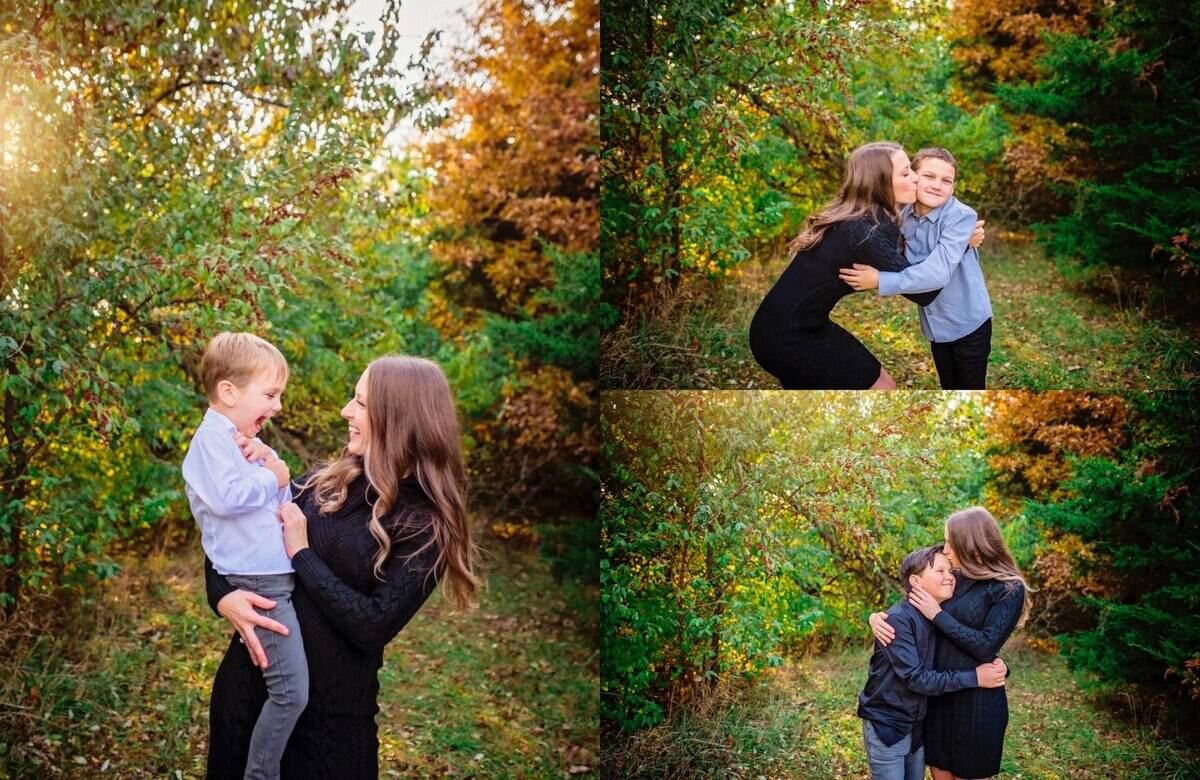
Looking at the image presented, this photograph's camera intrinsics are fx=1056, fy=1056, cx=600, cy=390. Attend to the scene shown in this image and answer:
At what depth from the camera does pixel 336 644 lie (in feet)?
9.42

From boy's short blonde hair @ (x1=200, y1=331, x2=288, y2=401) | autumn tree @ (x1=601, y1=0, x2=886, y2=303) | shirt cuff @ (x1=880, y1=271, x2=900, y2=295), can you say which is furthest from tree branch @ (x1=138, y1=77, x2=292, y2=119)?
shirt cuff @ (x1=880, y1=271, x2=900, y2=295)

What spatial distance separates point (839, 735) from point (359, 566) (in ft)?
6.94

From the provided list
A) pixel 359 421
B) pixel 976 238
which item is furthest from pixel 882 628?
pixel 359 421

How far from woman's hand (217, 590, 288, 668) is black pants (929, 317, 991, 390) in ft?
7.62

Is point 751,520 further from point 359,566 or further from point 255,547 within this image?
point 255,547

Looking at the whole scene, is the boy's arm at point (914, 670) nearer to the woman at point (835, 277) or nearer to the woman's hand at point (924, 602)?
the woman's hand at point (924, 602)

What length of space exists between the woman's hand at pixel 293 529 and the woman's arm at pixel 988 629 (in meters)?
2.08

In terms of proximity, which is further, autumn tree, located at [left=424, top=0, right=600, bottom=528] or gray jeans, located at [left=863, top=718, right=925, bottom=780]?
autumn tree, located at [left=424, top=0, right=600, bottom=528]

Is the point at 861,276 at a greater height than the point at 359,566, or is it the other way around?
the point at 861,276

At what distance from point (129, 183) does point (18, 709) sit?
2412 millimetres

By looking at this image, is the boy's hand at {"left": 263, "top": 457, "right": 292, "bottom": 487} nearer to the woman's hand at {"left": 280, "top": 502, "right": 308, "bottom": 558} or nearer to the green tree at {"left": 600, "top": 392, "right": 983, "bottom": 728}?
the woman's hand at {"left": 280, "top": 502, "right": 308, "bottom": 558}

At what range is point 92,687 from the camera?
5.10 meters

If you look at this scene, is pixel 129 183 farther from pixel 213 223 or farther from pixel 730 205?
pixel 730 205

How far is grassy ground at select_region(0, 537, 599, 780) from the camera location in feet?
15.8
